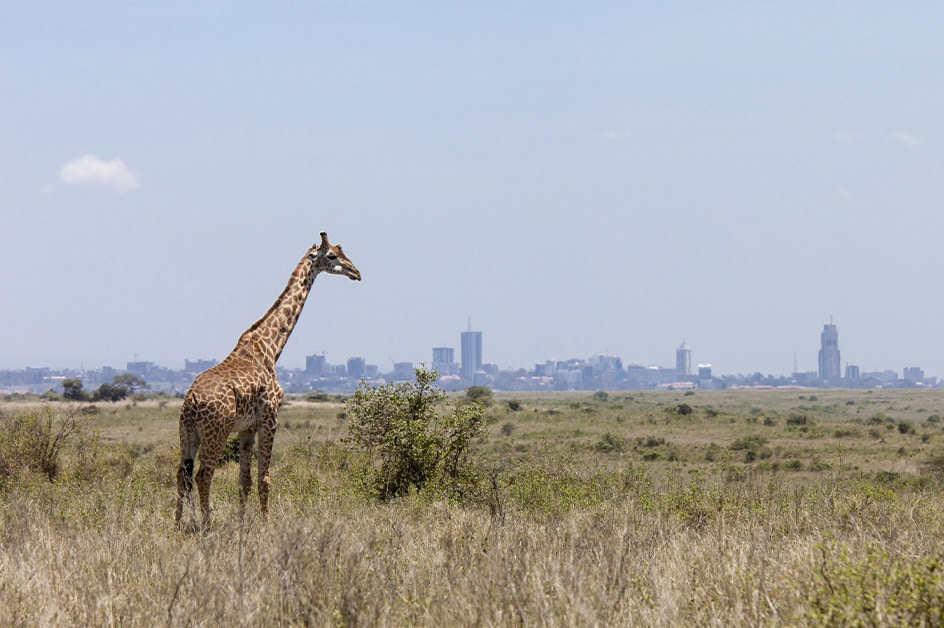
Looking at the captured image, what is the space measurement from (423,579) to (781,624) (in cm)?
272

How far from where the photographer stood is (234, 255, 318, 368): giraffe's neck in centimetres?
1221

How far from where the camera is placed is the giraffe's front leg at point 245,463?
11805 mm

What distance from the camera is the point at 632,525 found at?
32.7ft

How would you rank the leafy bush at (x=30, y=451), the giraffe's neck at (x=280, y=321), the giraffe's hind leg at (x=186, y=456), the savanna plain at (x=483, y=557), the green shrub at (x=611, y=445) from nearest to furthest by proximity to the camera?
the savanna plain at (x=483, y=557) < the giraffe's hind leg at (x=186, y=456) < the giraffe's neck at (x=280, y=321) < the leafy bush at (x=30, y=451) < the green shrub at (x=611, y=445)

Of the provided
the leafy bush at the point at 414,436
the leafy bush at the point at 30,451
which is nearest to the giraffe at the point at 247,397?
the leafy bush at the point at 414,436

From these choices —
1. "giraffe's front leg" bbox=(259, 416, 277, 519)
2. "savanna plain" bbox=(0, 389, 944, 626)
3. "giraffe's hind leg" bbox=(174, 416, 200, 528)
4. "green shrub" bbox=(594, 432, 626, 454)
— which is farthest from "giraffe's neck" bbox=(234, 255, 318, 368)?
"green shrub" bbox=(594, 432, 626, 454)

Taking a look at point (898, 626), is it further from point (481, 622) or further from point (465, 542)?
point (465, 542)

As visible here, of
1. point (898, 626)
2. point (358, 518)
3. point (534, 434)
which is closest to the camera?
point (898, 626)

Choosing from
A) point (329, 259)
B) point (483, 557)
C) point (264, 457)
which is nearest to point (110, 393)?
point (329, 259)

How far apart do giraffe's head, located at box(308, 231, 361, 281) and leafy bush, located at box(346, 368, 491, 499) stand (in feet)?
8.60

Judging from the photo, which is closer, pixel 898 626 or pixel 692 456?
pixel 898 626

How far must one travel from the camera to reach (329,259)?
43.7 feet

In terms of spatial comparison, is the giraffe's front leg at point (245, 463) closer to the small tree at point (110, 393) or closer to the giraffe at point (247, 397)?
the giraffe at point (247, 397)

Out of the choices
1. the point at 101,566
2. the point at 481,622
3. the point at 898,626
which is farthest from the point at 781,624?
the point at 101,566
